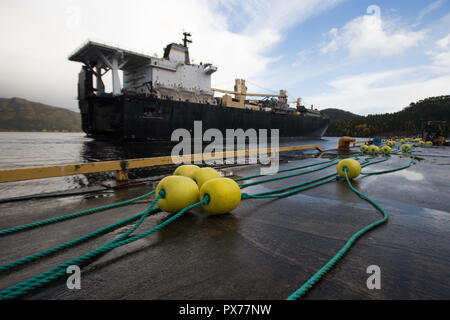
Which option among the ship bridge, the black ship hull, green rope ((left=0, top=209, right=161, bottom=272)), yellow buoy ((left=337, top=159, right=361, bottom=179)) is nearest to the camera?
green rope ((left=0, top=209, right=161, bottom=272))

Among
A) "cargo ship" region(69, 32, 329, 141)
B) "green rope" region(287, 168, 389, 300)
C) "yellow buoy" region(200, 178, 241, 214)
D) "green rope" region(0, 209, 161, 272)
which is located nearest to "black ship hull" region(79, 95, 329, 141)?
"cargo ship" region(69, 32, 329, 141)

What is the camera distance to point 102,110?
19703 millimetres

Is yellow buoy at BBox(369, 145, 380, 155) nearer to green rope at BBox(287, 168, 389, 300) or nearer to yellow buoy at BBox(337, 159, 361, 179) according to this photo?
yellow buoy at BBox(337, 159, 361, 179)

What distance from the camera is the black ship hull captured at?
57.8ft

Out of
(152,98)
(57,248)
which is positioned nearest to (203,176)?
(57,248)

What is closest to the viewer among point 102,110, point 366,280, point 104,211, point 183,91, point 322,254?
point 366,280

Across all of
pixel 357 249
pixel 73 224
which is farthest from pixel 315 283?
pixel 73 224

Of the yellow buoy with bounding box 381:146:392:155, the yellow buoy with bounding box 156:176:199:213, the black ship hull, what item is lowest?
the yellow buoy with bounding box 156:176:199:213

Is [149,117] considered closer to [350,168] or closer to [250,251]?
[350,168]

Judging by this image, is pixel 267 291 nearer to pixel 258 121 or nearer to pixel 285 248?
pixel 285 248

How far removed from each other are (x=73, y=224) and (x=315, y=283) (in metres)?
2.50

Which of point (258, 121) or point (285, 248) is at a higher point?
point (258, 121)
